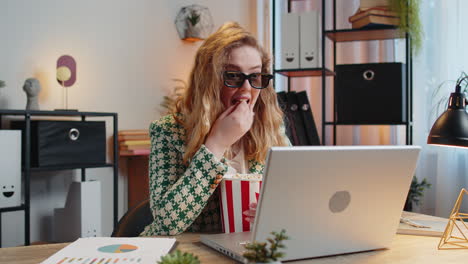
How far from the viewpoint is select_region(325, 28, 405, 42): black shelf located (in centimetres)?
281

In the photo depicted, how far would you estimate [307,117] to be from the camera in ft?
9.69

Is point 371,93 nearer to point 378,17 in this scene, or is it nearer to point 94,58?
point 378,17

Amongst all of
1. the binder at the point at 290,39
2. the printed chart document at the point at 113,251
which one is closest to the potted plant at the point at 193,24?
the binder at the point at 290,39

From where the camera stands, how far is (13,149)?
7.63 feet

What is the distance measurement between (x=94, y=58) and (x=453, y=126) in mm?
2403

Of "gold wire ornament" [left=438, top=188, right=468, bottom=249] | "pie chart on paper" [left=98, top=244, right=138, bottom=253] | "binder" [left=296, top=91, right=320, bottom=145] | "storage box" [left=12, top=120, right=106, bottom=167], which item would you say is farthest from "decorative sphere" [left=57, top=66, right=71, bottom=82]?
"gold wire ornament" [left=438, top=188, right=468, bottom=249]

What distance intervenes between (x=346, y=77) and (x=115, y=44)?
1.52 metres

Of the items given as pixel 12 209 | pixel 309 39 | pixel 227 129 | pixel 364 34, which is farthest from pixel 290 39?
Answer: pixel 12 209

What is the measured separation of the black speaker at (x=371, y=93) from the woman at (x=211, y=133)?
1.35 meters

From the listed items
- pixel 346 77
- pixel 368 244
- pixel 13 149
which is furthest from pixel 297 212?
pixel 346 77

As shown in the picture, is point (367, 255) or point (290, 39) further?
point (290, 39)

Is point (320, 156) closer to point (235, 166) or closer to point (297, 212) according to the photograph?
point (297, 212)

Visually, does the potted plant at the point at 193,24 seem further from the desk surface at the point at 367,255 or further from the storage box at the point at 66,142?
the desk surface at the point at 367,255

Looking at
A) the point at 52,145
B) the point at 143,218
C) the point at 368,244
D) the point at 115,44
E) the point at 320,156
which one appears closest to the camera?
the point at 320,156
